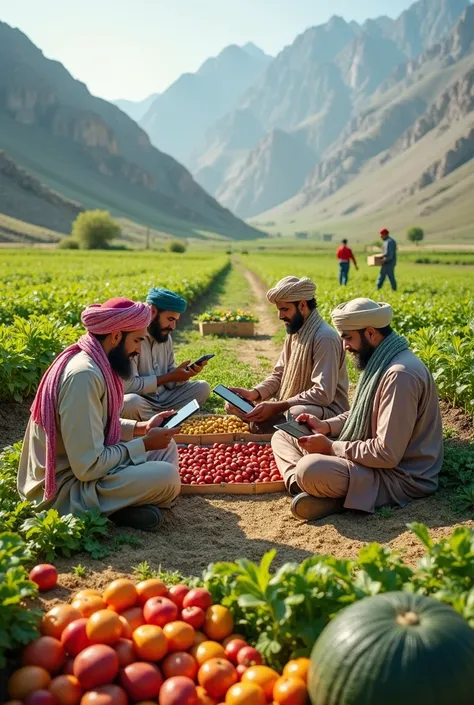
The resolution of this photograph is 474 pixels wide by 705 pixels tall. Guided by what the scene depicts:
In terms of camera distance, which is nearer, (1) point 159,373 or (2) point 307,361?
(2) point 307,361

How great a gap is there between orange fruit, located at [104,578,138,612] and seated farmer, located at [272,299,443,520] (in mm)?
2355

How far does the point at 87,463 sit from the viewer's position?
16.1 ft

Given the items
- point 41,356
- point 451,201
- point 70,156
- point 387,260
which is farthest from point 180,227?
point 41,356

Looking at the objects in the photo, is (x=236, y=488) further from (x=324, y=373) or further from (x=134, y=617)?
(x=134, y=617)

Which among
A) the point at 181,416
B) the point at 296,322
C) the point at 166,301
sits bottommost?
the point at 181,416

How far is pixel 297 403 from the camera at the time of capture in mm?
7098

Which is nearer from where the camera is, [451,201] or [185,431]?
[185,431]

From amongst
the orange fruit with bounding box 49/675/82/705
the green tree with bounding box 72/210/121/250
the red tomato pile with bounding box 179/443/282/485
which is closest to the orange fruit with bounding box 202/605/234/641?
the orange fruit with bounding box 49/675/82/705

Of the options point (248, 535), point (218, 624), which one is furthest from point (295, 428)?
point (218, 624)

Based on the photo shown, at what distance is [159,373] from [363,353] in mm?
3516

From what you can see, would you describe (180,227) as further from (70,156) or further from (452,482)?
(452,482)

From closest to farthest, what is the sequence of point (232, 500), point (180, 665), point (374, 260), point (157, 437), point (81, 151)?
point (180, 665) → point (157, 437) → point (232, 500) → point (374, 260) → point (81, 151)

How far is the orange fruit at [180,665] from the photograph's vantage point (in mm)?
3234

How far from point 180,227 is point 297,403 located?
152m
